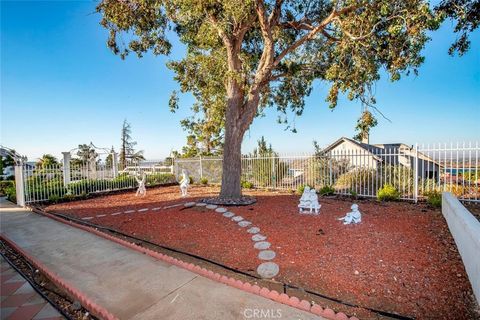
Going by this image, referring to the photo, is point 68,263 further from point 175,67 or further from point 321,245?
point 175,67

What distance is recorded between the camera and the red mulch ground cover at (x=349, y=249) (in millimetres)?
2594

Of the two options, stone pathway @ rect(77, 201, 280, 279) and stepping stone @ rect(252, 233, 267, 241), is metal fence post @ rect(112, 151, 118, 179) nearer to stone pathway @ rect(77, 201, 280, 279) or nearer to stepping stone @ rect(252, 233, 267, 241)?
stone pathway @ rect(77, 201, 280, 279)

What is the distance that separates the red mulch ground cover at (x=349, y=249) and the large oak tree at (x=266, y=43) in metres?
2.73

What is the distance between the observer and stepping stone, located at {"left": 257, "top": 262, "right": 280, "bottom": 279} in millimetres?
3112

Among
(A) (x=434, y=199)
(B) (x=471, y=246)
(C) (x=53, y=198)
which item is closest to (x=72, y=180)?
(C) (x=53, y=198)

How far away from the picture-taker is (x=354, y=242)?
401 cm

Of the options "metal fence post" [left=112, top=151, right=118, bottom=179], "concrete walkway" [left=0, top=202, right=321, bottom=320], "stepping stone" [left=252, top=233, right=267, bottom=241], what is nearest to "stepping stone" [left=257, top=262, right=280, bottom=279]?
"concrete walkway" [left=0, top=202, right=321, bottom=320]

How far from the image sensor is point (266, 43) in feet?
23.4

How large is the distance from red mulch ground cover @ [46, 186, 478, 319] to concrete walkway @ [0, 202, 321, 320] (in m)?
0.69

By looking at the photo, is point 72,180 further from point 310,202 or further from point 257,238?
point 310,202

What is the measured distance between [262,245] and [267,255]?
1.23ft

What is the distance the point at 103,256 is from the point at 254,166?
345 inches

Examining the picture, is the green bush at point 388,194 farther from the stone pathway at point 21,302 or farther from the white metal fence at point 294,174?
the stone pathway at point 21,302

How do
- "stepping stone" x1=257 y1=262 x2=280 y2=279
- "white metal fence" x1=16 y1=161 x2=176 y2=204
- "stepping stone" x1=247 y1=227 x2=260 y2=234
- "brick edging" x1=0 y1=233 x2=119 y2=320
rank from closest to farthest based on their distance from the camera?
"brick edging" x1=0 y1=233 x2=119 y2=320 < "stepping stone" x1=257 y1=262 x2=280 y2=279 < "stepping stone" x1=247 y1=227 x2=260 y2=234 < "white metal fence" x1=16 y1=161 x2=176 y2=204
